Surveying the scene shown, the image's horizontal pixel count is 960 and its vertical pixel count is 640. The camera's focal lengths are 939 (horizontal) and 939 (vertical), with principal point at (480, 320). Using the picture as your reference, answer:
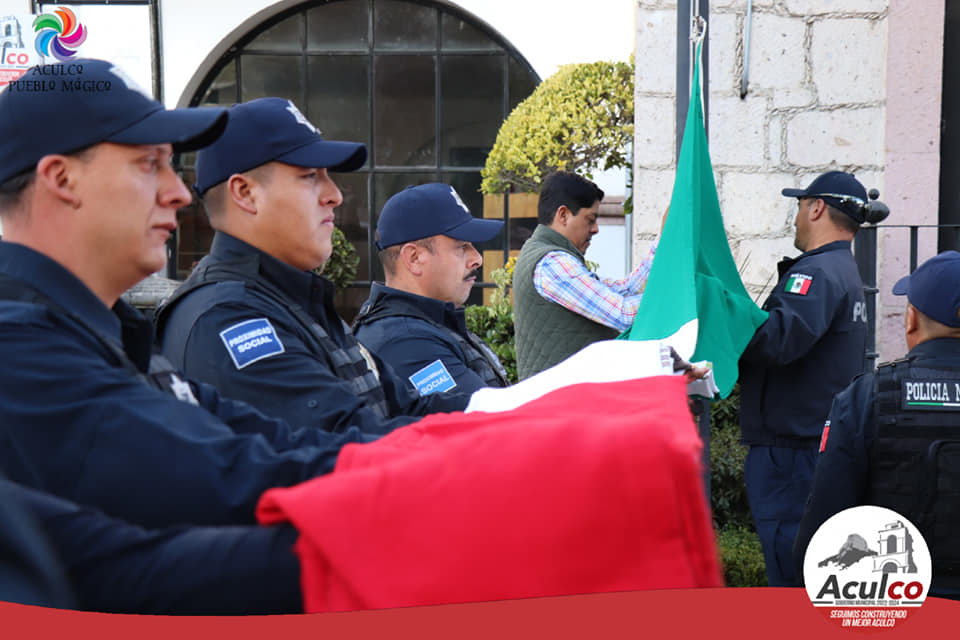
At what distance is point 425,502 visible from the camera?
1.07 metres

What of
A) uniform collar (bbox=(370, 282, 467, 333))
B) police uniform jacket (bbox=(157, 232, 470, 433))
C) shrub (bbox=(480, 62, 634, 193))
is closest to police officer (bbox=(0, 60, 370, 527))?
police uniform jacket (bbox=(157, 232, 470, 433))

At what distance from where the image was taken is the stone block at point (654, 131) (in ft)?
20.1

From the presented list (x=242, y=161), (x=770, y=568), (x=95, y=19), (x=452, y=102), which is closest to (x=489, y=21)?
(x=452, y=102)

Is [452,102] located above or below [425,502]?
above

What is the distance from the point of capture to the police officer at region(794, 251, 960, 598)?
289 centimetres

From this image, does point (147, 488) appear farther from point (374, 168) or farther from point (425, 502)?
point (374, 168)

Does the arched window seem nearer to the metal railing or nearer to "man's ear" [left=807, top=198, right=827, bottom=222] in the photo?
the metal railing

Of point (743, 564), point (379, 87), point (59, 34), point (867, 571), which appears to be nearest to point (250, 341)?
point (867, 571)

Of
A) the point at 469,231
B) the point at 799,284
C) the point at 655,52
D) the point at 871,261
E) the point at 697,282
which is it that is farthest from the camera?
the point at 655,52

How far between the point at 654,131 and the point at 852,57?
4.21 ft

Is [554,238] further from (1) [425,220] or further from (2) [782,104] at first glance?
(2) [782,104]

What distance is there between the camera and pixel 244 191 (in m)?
2.31

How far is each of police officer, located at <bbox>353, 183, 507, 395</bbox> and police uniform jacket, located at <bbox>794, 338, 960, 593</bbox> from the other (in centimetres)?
118

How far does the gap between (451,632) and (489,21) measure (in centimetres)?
904
